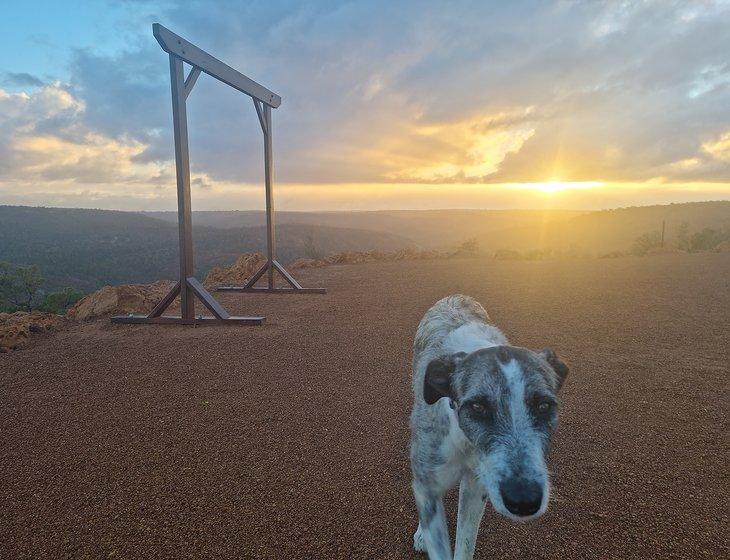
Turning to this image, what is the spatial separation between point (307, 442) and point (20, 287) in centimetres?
1619

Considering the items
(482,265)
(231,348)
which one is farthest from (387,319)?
(482,265)

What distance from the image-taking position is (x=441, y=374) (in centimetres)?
288

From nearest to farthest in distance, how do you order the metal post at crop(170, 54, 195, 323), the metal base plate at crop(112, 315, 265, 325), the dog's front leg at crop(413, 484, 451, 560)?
the dog's front leg at crop(413, 484, 451, 560) → the metal post at crop(170, 54, 195, 323) → the metal base plate at crop(112, 315, 265, 325)

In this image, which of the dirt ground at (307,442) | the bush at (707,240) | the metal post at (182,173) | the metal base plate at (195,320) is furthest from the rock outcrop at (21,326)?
the bush at (707,240)

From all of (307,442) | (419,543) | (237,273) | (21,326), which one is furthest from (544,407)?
(237,273)

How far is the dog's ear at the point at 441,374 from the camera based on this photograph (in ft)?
9.43

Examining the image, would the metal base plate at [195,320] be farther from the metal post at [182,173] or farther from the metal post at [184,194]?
the metal post at [182,173]

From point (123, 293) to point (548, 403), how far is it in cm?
1218

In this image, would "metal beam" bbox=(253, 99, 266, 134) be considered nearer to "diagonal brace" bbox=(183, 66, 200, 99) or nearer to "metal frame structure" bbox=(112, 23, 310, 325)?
"metal frame structure" bbox=(112, 23, 310, 325)

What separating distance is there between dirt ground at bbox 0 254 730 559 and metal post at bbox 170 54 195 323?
111cm

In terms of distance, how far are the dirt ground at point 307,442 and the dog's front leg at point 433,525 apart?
25.6 inches

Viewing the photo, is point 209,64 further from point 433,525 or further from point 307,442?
point 433,525

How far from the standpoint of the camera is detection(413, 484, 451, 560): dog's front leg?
302cm

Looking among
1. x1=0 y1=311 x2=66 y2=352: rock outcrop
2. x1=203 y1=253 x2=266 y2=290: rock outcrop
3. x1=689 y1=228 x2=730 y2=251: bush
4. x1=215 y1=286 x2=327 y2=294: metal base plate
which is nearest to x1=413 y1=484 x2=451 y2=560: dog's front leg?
x1=0 y1=311 x2=66 y2=352: rock outcrop
